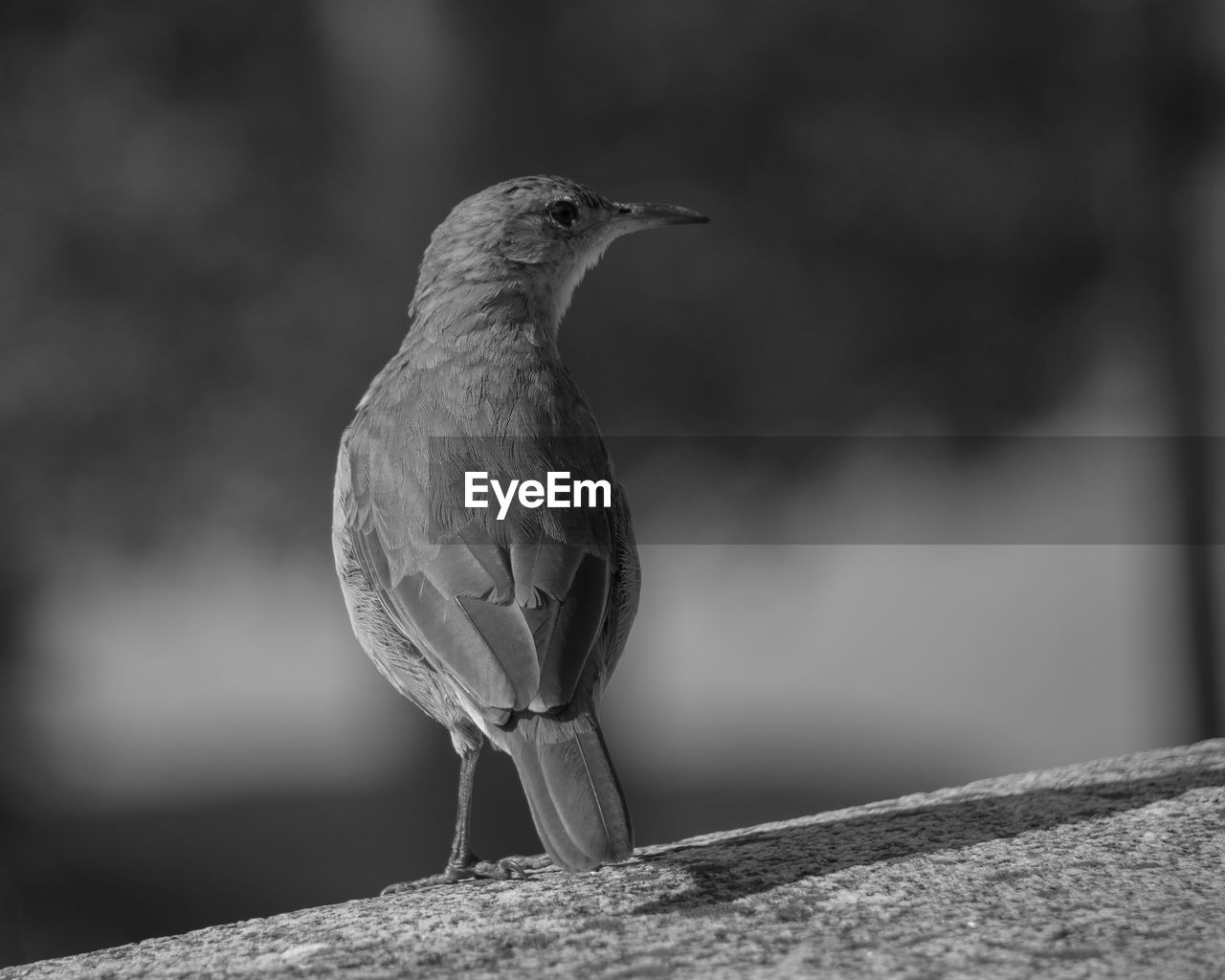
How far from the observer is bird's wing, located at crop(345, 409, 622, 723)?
134 inches

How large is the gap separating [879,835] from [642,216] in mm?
2348

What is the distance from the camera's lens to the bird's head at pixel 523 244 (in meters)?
4.91

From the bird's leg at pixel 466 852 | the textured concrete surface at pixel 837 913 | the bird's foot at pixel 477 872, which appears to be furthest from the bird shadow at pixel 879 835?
the bird's leg at pixel 466 852

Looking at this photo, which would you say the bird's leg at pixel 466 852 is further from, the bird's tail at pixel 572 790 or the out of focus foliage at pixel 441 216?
the out of focus foliage at pixel 441 216

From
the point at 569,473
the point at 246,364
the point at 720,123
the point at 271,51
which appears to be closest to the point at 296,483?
the point at 246,364

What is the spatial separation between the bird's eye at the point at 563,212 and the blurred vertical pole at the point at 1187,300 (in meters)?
5.22

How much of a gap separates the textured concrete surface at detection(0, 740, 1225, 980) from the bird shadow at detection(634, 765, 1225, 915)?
0.01 metres

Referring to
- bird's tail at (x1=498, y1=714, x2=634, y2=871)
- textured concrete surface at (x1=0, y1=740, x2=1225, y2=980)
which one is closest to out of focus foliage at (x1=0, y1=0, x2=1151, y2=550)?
textured concrete surface at (x1=0, y1=740, x2=1225, y2=980)

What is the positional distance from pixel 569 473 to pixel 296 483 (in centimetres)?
488

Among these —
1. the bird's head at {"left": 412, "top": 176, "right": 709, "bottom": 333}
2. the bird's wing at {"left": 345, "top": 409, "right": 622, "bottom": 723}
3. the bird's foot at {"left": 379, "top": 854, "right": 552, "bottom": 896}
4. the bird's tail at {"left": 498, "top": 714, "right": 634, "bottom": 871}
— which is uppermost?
the bird's head at {"left": 412, "top": 176, "right": 709, "bottom": 333}

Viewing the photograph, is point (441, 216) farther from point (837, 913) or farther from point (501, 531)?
point (837, 913)

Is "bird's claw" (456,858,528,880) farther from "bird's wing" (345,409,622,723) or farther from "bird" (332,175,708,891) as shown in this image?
"bird's wing" (345,409,622,723)

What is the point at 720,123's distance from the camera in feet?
29.5

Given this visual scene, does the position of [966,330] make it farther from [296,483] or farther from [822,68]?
[296,483]
